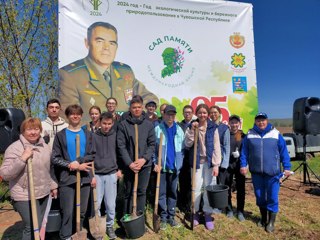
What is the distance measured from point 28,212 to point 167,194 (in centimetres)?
187

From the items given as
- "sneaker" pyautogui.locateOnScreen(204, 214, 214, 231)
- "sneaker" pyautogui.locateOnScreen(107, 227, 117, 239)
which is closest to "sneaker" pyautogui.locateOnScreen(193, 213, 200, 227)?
"sneaker" pyautogui.locateOnScreen(204, 214, 214, 231)

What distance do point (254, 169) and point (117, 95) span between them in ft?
8.74

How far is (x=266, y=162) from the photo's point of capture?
3848mm

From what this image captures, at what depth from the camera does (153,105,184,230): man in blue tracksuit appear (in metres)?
3.71

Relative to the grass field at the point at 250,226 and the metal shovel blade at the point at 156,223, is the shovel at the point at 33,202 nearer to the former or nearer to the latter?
the grass field at the point at 250,226

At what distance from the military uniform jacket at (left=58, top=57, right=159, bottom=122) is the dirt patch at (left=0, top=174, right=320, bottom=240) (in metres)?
2.01

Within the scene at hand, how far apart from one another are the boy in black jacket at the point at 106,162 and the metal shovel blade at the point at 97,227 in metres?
0.12

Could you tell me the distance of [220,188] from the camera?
3.95 metres

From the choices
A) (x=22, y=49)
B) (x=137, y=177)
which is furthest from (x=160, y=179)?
(x=22, y=49)

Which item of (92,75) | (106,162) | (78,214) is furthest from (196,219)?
(92,75)

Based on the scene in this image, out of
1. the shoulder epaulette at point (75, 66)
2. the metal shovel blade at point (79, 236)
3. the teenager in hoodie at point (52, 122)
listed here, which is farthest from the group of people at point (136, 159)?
the shoulder epaulette at point (75, 66)

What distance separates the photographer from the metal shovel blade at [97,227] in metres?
3.26

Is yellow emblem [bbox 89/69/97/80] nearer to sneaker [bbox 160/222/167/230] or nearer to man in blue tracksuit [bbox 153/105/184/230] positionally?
man in blue tracksuit [bbox 153/105/184/230]

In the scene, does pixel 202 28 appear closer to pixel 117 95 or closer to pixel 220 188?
pixel 117 95
